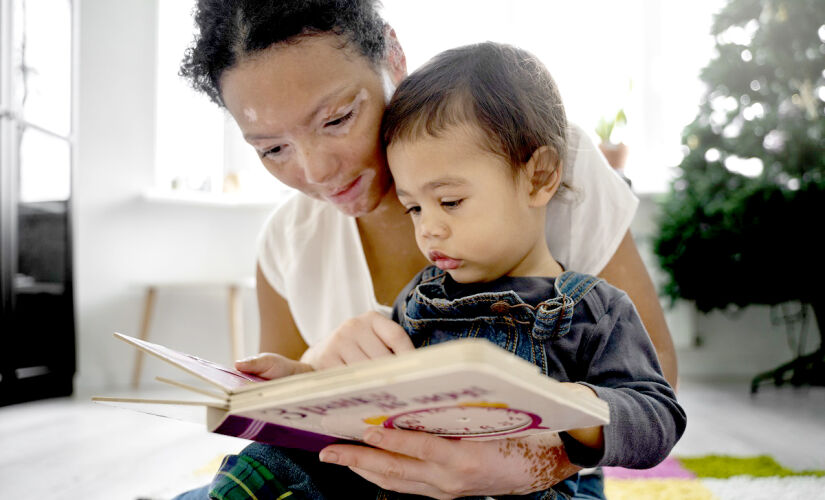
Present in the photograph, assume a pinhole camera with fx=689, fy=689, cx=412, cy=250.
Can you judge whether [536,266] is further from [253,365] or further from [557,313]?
[253,365]

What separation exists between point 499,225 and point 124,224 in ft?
11.1

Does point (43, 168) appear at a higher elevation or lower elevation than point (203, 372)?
higher

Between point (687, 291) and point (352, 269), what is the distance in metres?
2.38

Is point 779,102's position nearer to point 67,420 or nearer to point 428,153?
point 428,153

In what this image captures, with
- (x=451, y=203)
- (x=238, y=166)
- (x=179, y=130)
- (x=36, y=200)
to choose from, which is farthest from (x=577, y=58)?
(x=451, y=203)

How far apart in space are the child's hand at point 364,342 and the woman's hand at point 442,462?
187 mm

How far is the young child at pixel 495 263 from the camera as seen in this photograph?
0.76 metres

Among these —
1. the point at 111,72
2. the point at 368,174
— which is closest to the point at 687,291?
the point at 368,174

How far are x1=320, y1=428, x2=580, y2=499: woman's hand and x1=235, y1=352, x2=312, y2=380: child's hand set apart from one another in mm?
174

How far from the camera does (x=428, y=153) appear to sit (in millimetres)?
876

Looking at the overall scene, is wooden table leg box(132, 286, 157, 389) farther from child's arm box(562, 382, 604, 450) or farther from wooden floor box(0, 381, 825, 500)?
child's arm box(562, 382, 604, 450)

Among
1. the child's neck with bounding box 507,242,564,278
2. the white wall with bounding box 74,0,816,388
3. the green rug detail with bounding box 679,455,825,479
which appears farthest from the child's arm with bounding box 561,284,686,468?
A: the white wall with bounding box 74,0,816,388

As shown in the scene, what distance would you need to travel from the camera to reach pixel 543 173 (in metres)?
0.93

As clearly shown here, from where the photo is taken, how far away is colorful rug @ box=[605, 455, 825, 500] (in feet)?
4.50
